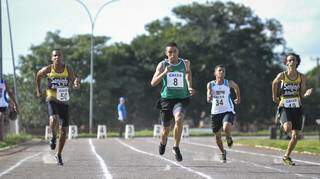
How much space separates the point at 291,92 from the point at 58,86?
189 inches

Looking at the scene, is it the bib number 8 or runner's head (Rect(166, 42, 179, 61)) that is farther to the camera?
the bib number 8

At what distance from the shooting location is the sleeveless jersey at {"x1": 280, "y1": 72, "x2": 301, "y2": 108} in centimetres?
1540

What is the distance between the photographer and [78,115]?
6612 centimetres

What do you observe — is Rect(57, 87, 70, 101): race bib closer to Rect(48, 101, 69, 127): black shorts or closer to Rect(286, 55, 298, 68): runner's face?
Rect(48, 101, 69, 127): black shorts

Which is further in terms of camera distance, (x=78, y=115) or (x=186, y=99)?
(x=78, y=115)

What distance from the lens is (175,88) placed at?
47.4ft

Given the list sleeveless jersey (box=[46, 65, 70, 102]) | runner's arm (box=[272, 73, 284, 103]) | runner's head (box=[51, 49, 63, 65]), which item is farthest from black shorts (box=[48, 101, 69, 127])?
runner's arm (box=[272, 73, 284, 103])

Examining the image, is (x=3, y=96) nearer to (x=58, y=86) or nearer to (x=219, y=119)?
(x=58, y=86)

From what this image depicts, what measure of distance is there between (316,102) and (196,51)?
20.2m

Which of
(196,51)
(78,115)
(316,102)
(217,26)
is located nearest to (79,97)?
(78,115)

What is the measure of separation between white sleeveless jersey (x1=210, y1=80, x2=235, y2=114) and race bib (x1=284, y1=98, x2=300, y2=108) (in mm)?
1479

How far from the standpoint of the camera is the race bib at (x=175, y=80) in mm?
14336

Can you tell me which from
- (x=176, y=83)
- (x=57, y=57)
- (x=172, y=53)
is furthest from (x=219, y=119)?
(x=57, y=57)

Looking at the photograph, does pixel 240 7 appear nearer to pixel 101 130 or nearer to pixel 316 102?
pixel 316 102
